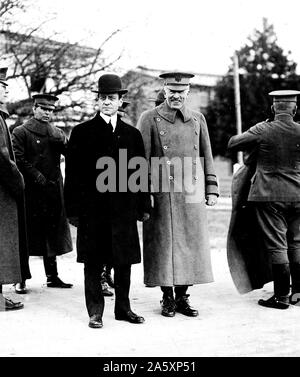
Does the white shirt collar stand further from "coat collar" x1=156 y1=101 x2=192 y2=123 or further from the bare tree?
the bare tree

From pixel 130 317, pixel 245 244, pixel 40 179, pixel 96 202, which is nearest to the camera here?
pixel 96 202

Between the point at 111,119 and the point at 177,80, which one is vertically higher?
the point at 177,80

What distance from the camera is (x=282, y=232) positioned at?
616 centimetres

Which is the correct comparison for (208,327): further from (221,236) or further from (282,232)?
(221,236)

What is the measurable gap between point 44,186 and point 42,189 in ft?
0.14

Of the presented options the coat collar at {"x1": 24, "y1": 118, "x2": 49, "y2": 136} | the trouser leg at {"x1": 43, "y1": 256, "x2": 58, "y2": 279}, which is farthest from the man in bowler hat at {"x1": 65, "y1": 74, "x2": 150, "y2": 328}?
the trouser leg at {"x1": 43, "y1": 256, "x2": 58, "y2": 279}

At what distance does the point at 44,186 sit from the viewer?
23.5ft

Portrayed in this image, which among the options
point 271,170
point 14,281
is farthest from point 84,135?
point 271,170

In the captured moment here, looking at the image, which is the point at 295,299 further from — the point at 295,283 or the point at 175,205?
the point at 175,205

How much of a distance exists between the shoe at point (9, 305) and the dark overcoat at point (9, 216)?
0.27 m

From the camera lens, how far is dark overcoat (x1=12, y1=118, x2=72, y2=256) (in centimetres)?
712

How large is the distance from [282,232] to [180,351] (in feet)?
6.99

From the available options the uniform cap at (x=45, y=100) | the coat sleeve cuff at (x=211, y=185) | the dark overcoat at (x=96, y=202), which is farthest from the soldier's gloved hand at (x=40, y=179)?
the coat sleeve cuff at (x=211, y=185)

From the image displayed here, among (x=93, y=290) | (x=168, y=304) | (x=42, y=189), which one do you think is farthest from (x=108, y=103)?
(x=42, y=189)
